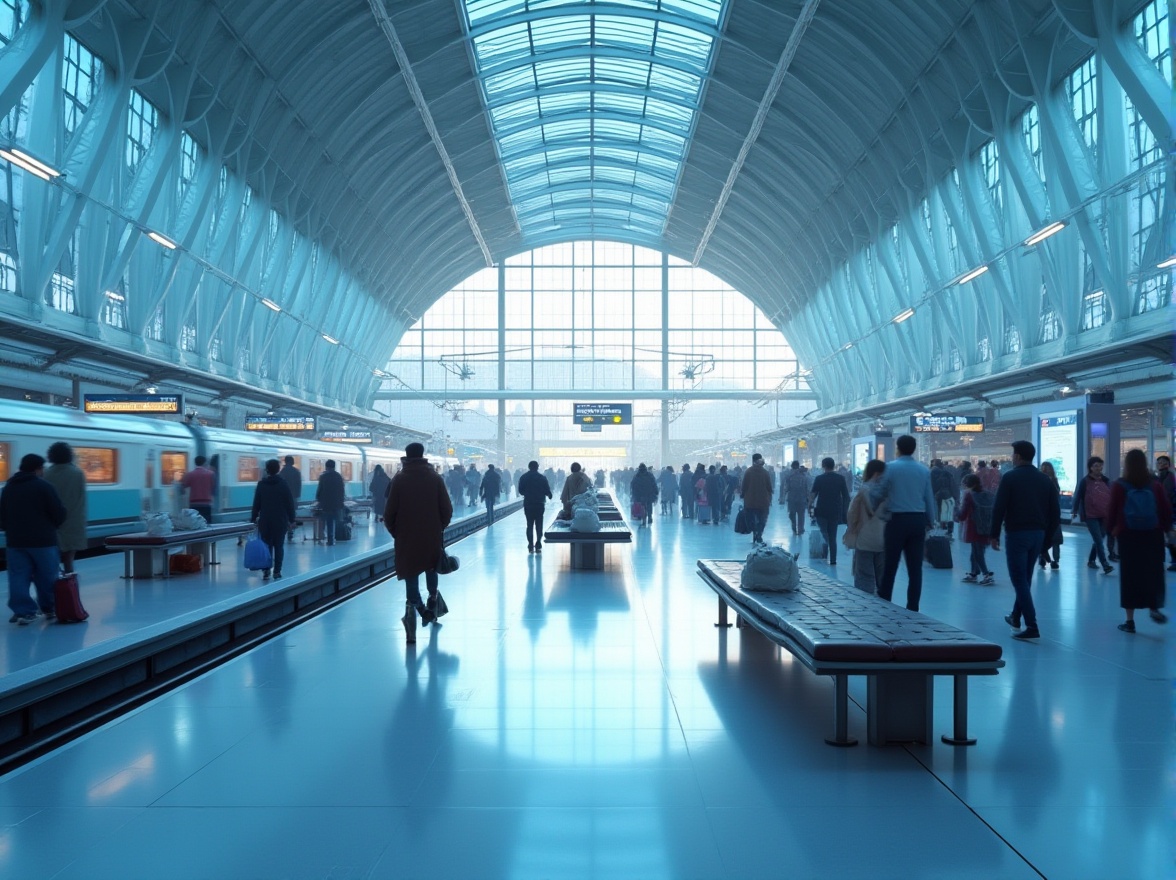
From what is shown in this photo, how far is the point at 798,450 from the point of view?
43406mm

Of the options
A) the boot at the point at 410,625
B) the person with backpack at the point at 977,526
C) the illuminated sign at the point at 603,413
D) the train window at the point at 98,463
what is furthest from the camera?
the illuminated sign at the point at 603,413

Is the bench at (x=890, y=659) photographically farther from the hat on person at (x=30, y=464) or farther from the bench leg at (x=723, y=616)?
the hat on person at (x=30, y=464)

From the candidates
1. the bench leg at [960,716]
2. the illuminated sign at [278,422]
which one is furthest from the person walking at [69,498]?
the illuminated sign at [278,422]

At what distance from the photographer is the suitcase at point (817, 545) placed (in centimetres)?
1374

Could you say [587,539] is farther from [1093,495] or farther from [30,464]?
[30,464]

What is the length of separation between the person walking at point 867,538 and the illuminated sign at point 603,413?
3366 centimetres

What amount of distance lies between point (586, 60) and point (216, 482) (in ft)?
66.2

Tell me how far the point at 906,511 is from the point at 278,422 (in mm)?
23519

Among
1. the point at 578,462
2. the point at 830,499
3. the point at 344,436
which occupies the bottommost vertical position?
the point at 830,499

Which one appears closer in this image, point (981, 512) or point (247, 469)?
point (981, 512)

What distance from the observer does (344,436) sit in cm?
3475

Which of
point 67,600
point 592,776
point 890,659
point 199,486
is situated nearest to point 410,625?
point 67,600

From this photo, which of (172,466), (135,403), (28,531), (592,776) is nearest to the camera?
(592,776)

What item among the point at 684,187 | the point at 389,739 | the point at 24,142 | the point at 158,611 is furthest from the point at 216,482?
the point at 684,187
